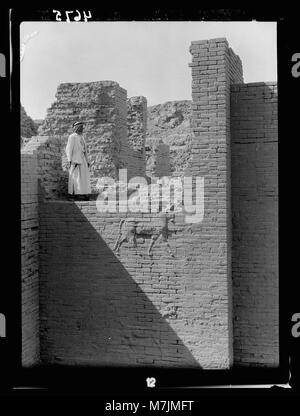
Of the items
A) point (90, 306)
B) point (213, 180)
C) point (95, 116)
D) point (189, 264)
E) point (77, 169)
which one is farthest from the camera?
point (95, 116)

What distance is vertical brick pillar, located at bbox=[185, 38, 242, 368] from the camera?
22.3 feet

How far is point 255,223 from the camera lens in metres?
7.01

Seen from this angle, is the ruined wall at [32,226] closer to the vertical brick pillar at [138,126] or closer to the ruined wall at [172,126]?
the vertical brick pillar at [138,126]

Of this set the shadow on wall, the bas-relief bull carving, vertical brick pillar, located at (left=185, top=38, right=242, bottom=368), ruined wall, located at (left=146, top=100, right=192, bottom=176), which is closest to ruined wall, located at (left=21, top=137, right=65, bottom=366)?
the shadow on wall

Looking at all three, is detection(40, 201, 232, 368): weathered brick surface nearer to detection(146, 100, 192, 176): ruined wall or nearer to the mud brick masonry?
the mud brick masonry

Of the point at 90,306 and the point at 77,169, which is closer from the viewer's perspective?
the point at 90,306

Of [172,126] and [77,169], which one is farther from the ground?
[172,126]

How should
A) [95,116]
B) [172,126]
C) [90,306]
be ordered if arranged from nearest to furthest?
[90,306], [95,116], [172,126]

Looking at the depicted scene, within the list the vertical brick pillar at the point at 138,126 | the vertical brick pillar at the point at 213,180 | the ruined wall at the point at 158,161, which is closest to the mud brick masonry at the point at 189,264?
the vertical brick pillar at the point at 213,180

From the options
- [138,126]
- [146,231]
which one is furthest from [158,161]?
[146,231]

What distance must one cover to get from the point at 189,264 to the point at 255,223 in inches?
42.5

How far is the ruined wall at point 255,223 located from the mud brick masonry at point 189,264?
0.01 metres

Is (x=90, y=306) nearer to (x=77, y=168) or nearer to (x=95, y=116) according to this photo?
(x=77, y=168)

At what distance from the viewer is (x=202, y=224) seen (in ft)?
22.6
